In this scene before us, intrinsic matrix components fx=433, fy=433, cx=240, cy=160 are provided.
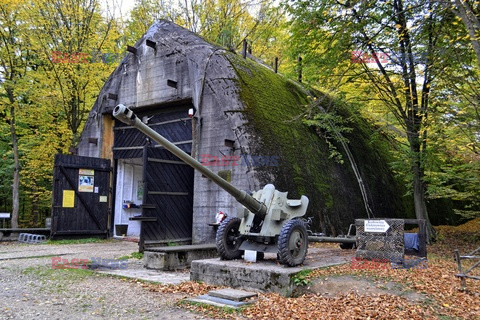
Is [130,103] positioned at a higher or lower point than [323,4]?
lower

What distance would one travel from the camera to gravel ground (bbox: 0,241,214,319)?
5.70 m

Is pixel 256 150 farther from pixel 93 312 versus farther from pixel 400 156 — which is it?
pixel 93 312

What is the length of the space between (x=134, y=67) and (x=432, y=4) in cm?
992

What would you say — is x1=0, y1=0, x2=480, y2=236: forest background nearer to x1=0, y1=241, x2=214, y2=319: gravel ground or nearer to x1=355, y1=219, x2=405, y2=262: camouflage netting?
x1=355, y1=219, x2=405, y2=262: camouflage netting

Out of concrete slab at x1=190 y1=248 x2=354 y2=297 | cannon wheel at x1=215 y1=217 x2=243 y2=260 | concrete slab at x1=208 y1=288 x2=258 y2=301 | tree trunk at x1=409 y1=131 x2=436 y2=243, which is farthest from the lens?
tree trunk at x1=409 y1=131 x2=436 y2=243

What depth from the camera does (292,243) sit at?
7.23 metres

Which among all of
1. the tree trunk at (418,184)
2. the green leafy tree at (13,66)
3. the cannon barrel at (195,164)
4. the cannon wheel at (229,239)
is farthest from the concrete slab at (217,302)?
the green leafy tree at (13,66)

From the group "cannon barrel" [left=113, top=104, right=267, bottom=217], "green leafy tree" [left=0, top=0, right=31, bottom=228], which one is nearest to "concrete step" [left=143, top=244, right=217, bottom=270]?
"cannon barrel" [left=113, top=104, right=267, bottom=217]

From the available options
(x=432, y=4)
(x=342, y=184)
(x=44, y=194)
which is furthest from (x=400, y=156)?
(x=44, y=194)

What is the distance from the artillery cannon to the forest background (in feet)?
16.1

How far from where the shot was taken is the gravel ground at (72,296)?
5703 mm

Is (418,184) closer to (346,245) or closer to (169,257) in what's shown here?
(346,245)

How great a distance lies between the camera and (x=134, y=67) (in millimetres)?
15727

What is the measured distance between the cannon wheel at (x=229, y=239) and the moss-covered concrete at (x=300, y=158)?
376 cm
